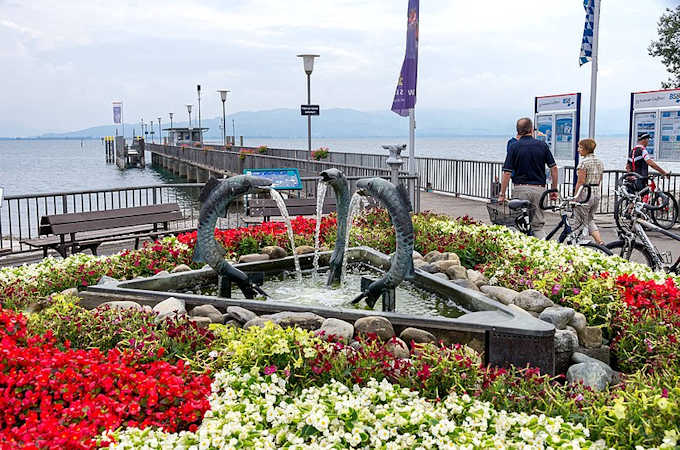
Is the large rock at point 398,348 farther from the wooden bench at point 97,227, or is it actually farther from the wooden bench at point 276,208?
the wooden bench at point 276,208

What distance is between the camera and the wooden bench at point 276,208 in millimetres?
12961

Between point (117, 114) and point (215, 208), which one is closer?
point (215, 208)

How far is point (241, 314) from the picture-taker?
5.78 m

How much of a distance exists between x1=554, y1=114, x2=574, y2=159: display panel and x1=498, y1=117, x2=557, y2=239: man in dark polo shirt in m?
7.82

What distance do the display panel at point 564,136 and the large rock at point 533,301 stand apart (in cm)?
1223

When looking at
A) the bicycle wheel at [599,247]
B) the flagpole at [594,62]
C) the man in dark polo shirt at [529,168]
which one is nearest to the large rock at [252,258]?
the man in dark polo shirt at [529,168]

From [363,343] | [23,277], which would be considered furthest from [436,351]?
[23,277]

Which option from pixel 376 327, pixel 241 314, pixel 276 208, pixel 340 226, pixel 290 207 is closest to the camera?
pixel 376 327

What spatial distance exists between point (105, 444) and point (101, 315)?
206 centimetres

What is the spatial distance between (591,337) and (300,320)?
2.44 metres

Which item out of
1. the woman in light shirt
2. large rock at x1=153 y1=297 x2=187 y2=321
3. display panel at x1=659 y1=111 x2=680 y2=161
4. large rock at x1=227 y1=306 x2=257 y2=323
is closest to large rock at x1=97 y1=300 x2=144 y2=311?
large rock at x1=153 y1=297 x2=187 y2=321

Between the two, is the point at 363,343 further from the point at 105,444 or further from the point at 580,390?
the point at 105,444

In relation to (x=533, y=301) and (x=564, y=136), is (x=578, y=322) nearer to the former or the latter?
(x=533, y=301)

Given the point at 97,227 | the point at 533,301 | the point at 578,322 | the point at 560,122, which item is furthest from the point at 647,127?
the point at 97,227
